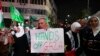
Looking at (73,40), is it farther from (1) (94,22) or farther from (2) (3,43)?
(2) (3,43)

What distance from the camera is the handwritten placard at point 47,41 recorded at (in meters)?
10.7

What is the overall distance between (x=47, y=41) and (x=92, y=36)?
56.8 inches

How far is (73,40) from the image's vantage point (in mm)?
11023

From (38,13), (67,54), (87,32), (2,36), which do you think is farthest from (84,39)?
(38,13)

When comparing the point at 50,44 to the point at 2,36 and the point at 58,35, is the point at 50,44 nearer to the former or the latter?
the point at 58,35

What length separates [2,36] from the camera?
38.9 ft

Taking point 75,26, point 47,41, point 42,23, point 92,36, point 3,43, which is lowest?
point 3,43

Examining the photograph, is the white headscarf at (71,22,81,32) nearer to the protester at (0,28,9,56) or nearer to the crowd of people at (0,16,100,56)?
the crowd of people at (0,16,100,56)

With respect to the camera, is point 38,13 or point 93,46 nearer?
point 93,46

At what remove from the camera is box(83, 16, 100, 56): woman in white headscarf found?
9.87 meters

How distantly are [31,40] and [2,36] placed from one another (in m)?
1.40

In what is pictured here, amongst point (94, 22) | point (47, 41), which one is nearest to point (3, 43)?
point (47, 41)

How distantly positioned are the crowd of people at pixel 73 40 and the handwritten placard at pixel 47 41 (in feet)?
0.42

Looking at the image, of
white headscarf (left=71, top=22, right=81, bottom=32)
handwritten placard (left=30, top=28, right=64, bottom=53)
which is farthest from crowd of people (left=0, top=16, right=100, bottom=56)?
handwritten placard (left=30, top=28, right=64, bottom=53)
